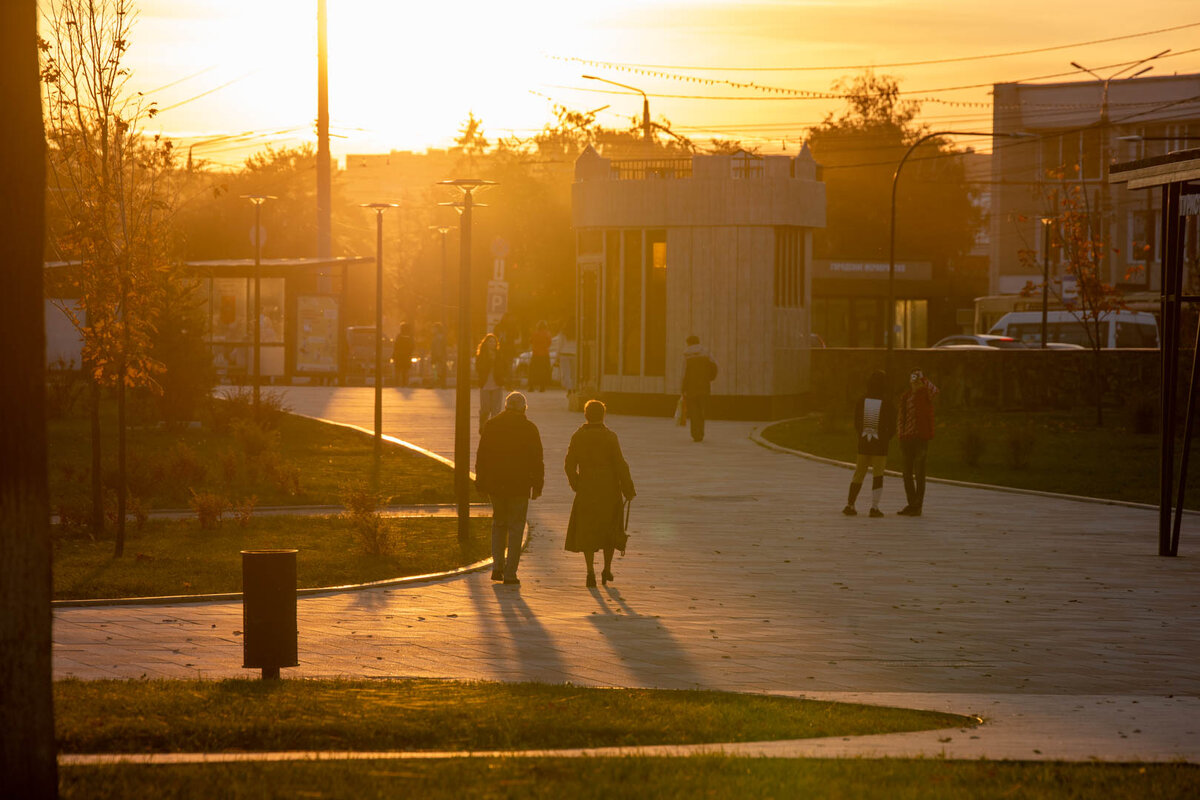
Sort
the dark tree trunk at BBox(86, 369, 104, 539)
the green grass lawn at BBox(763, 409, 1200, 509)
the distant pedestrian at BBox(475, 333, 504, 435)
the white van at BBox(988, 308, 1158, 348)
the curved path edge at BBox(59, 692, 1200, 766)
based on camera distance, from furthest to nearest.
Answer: the white van at BBox(988, 308, 1158, 348), the distant pedestrian at BBox(475, 333, 504, 435), the green grass lawn at BBox(763, 409, 1200, 509), the dark tree trunk at BBox(86, 369, 104, 539), the curved path edge at BBox(59, 692, 1200, 766)

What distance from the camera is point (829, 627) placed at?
11000 millimetres

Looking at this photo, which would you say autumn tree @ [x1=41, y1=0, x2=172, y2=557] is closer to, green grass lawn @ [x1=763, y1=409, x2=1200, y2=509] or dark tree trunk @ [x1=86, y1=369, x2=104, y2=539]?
dark tree trunk @ [x1=86, y1=369, x2=104, y2=539]

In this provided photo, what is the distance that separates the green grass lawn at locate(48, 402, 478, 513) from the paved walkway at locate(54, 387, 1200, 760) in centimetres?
391

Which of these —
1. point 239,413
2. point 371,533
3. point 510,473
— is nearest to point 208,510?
point 371,533

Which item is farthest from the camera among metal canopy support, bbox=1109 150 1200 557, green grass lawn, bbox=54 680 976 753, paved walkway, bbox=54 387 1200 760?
metal canopy support, bbox=1109 150 1200 557

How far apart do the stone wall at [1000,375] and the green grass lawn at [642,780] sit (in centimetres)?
2807

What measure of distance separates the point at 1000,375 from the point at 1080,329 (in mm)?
15528

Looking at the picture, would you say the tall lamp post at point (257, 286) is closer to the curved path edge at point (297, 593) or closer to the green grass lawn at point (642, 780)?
the curved path edge at point (297, 593)

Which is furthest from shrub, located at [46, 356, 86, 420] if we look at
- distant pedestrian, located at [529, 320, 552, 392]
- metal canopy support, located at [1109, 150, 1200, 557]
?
metal canopy support, located at [1109, 150, 1200, 557]

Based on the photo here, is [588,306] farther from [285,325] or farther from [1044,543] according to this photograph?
[1044,543]

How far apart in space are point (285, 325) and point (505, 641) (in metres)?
34.2

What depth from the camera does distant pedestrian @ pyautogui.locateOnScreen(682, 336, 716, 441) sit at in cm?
2764

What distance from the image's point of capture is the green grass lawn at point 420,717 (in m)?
7.37

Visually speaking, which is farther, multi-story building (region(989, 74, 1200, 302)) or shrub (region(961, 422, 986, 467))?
multi-story building (region(989, 74, 1200, 302))
